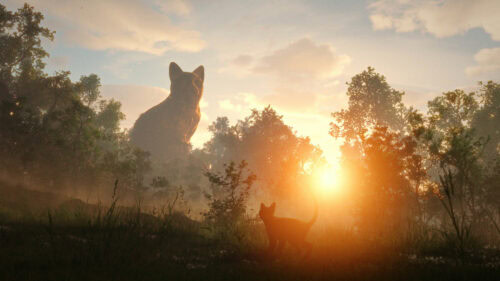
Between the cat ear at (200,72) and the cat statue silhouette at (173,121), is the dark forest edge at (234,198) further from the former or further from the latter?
the cat ear at (200,72)

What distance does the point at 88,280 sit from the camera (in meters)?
3.20

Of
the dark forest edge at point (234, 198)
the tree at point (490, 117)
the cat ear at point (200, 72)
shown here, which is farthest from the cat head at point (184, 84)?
the tree at point (490, 117)

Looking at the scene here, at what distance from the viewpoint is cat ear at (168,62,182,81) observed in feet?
222

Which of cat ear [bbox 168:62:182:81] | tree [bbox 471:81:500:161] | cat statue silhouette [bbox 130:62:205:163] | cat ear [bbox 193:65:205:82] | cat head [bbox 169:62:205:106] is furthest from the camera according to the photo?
cat ear [bbox 193:65:205:82]

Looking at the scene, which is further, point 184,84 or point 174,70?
point 174,70

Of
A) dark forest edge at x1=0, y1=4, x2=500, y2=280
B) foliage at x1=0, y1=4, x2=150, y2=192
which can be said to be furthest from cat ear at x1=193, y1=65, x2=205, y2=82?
foliage at x1=0, y1=4, x2=150, y2=192

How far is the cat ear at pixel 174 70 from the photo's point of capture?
67.6 metres

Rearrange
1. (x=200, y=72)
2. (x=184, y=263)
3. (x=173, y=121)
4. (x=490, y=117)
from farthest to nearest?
(x=200, y=72) → (x=173, y=121) → (x=490, y=117) → (x=184, y=263)

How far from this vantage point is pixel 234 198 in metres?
11.5

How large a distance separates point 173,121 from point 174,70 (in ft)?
45.1

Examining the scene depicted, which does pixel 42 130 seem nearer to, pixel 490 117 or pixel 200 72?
pixel 490 117

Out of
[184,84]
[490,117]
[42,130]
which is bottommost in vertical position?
[42,130]

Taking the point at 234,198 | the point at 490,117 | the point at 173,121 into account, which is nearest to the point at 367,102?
the point at 490,117

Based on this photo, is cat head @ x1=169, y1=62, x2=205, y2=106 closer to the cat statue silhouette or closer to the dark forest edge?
the cat statue silhouette
